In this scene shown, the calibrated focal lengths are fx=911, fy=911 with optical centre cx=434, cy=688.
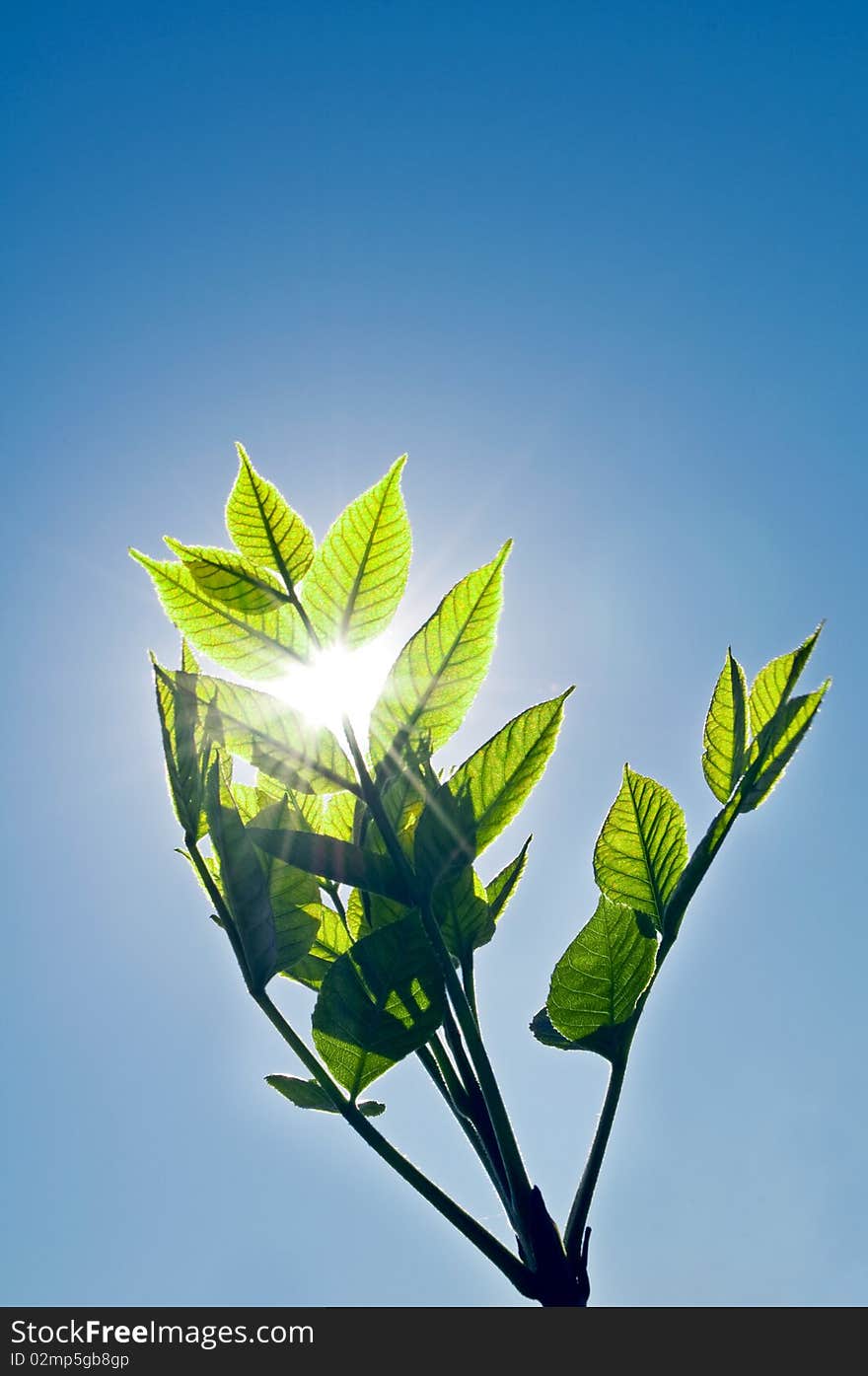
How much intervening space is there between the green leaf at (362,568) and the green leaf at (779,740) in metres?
0.50

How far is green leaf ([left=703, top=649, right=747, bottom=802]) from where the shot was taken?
117 centimetres

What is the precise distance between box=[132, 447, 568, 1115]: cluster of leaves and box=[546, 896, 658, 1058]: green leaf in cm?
12

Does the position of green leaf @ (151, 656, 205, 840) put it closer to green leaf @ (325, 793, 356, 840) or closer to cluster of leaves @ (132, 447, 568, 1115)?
cluster of leaves @ (132, 447, 568, 1115)

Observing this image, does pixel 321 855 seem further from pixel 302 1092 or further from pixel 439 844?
pixel 302 1092

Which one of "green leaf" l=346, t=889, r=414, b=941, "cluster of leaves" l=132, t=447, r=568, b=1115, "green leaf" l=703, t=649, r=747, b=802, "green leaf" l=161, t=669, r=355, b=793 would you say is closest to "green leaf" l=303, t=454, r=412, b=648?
"cluster of leaves" l=132, t=447, r=568, b=1115

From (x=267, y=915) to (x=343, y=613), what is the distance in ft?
1.34

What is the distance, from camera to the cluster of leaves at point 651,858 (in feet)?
3.51

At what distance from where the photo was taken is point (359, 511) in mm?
1181

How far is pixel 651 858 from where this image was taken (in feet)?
3.78

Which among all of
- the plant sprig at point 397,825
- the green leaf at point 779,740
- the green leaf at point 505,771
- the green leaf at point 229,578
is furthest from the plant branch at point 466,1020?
the green leaf at point 779,740

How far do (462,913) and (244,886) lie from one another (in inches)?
10.6

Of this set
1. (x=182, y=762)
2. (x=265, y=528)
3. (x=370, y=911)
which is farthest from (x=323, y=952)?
(x=265, y=528)

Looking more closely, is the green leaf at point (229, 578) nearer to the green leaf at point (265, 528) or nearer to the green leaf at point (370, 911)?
the green leaf at point (265, 528)
